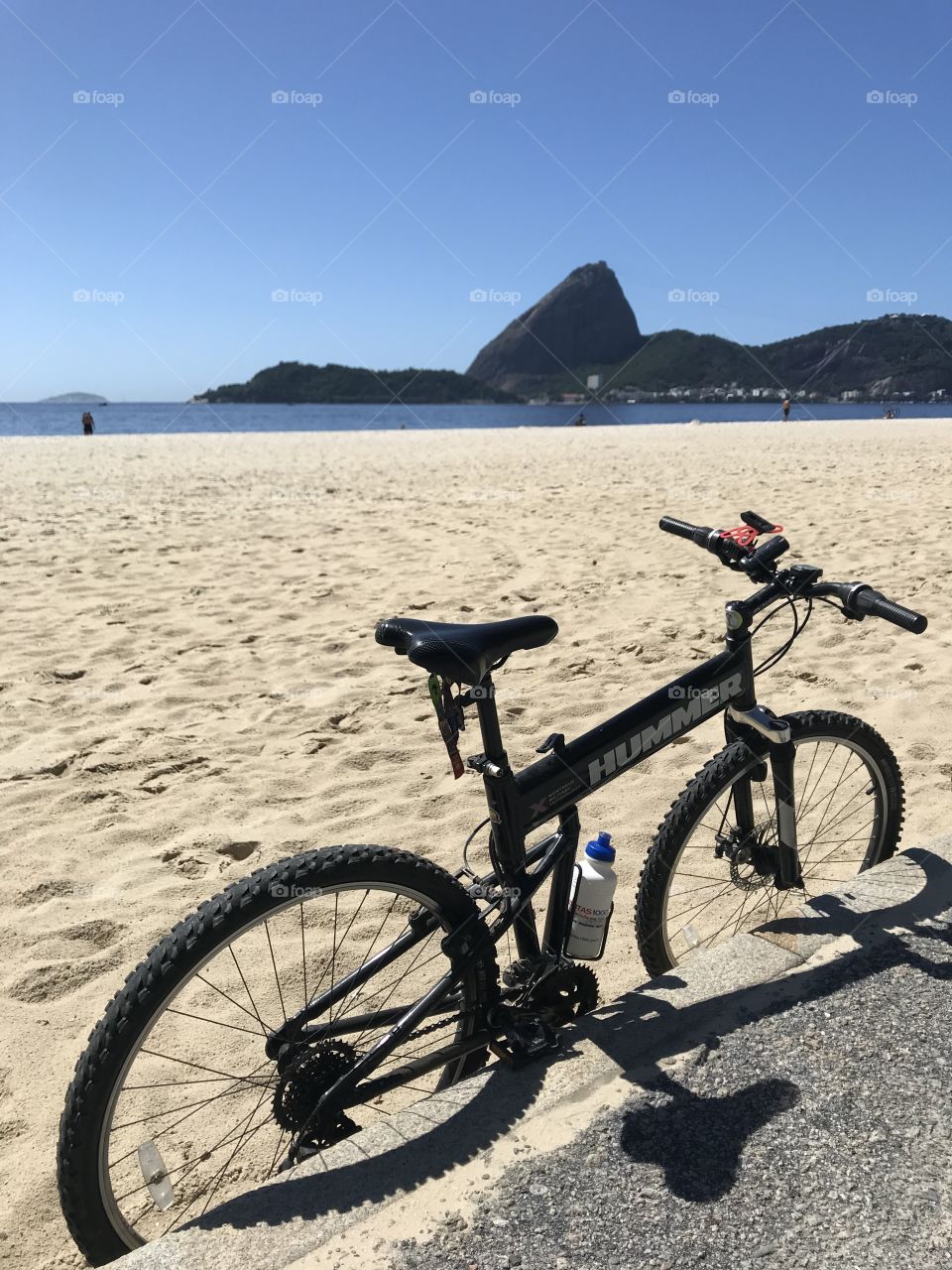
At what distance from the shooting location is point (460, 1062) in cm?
236

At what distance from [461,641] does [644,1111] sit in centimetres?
118

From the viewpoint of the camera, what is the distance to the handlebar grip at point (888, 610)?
92.6 inches

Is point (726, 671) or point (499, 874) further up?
point (726, 671)

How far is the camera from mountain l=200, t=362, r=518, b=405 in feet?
466

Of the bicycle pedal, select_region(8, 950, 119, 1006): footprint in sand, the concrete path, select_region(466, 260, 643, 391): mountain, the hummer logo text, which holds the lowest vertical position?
select_region(8, 950, 119, 1006): footprint in sand

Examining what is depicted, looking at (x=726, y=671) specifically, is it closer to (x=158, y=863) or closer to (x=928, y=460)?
(x=158, y=863)

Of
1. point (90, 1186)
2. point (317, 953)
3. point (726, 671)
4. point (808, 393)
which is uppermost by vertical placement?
point (808, 393)

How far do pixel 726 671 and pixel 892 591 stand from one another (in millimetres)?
5167

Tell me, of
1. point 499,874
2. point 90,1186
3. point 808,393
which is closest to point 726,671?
point 499,874

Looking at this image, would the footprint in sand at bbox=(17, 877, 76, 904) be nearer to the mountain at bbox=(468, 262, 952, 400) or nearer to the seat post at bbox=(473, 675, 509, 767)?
the seat post at bbox=(473, 675, 509, 767)

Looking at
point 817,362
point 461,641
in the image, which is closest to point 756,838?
point 461,641

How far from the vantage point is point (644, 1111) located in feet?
6.70

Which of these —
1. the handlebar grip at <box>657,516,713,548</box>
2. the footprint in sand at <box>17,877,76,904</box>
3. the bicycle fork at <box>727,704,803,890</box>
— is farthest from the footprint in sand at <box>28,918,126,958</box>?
the handlebar grip at <box>657,516,713,548</box>

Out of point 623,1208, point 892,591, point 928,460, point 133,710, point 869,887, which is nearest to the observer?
point 623,1208
